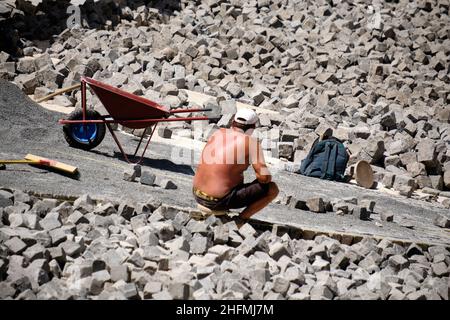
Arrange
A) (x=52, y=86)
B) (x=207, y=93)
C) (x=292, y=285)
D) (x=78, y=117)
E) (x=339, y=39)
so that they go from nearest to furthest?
1. (x=292, y=285)
2. (x=78, y=117)
3. (x=52, y=86)
4. (x=207, y=93)
5. (x=339, y=39)

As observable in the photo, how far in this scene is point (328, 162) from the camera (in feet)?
30.3

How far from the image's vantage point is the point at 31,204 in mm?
6262

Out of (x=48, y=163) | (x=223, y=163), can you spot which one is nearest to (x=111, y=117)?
(x=48, y=163)

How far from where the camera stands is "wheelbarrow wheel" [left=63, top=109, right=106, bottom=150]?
8.22 metres

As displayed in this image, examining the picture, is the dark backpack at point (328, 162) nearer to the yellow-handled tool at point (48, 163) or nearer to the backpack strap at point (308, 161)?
the backpack strap at point (308, 161)

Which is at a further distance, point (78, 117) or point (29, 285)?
point (78, 117)

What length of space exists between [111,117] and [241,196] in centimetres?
237

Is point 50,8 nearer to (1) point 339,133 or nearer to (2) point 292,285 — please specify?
(1) point 339,133

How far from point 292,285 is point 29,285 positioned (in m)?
1.99

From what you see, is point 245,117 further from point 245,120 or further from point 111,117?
point 111,117

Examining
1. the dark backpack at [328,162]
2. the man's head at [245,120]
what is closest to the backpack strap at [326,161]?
the dark backpack at [328,162]

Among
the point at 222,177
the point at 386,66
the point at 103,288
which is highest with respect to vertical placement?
the point at 386,66

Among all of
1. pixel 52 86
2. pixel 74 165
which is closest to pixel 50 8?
pixel 52 86

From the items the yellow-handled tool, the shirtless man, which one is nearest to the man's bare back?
the shirtless man
